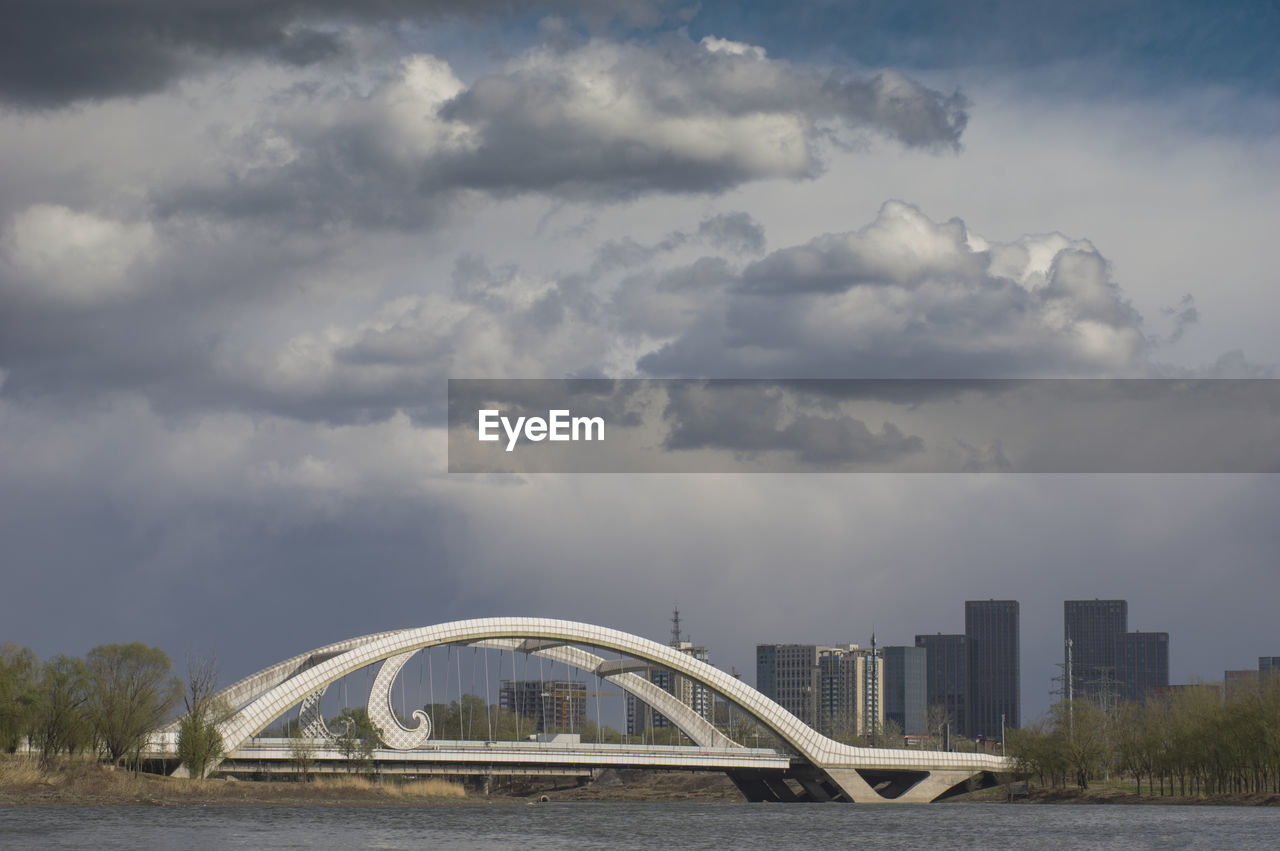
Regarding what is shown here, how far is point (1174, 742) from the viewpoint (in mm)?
85438

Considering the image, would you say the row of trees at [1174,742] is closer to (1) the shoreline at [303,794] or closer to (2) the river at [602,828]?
(1) the shoreline at [303,794]

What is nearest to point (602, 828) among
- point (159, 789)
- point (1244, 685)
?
point (159, 789)

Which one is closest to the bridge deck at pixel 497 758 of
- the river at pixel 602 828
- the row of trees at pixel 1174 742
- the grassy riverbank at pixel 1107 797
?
the river at pixel 602 828

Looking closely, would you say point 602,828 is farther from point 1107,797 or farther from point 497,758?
point 1107,797

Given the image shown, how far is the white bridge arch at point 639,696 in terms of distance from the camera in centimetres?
8681

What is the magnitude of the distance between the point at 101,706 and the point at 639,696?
42382mm

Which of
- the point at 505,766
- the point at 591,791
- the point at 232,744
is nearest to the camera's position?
the point at 232,744

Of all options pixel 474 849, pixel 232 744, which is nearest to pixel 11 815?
pixel 474 849

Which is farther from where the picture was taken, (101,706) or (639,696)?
(639,696)

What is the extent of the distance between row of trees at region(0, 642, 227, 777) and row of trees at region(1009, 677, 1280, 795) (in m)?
53.2

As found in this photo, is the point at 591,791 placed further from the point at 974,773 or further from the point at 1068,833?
the point at 1068,833

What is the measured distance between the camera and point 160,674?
74.8 meters

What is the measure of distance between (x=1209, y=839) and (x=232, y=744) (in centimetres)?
5062

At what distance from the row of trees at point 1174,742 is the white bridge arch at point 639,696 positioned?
660cm
